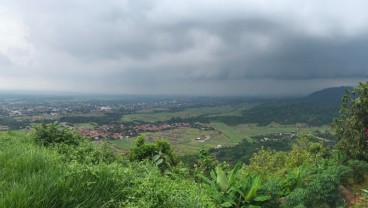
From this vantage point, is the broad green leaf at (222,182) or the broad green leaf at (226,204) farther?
the broad green leaf at (222,182)

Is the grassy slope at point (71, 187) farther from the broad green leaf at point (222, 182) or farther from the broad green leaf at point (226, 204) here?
the broad green leaf at point (222, 182)

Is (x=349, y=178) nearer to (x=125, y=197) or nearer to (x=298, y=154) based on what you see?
(x=125, y=197)

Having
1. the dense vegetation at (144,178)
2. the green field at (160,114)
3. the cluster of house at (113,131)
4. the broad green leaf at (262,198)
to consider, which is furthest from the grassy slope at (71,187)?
the green field at (160,114)

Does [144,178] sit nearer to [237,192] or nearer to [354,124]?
[237,192]

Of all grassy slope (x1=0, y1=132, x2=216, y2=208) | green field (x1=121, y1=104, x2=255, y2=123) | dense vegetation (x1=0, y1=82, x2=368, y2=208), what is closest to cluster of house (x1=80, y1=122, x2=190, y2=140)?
green field (x1=121, y1=104, x2=255, y2=123)

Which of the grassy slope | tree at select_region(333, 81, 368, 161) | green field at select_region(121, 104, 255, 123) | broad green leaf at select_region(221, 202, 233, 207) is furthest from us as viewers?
green field at select_region(121, 104, 255, 123)

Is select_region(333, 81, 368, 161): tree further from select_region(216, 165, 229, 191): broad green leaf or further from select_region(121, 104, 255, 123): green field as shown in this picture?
select_region(121, 104, 255, 123): green field

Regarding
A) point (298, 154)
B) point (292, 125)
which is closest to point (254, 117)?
point (292, 125)

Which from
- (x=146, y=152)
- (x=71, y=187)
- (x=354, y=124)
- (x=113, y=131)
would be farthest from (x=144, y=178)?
(x=113, y=131)
